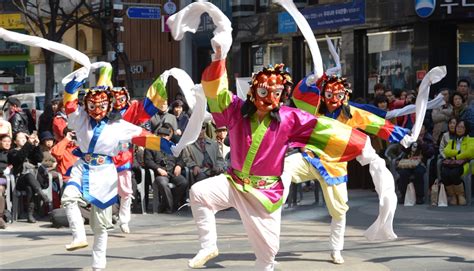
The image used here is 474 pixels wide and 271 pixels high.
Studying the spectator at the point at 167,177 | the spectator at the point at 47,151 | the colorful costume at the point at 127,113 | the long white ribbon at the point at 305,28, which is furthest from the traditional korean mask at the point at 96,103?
the spectator at the point at 47,151

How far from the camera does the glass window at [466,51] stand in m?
21.8

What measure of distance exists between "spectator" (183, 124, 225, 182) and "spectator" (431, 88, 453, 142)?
3.62m

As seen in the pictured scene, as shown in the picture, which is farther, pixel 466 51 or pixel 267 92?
pixel 466 51

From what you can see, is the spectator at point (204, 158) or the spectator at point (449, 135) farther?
the spectator at point (204, 158)

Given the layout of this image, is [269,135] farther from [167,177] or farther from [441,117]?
[441,117]

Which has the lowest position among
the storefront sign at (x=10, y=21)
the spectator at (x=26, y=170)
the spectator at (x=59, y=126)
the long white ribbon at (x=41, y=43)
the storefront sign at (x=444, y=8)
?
the spectator at (x=26, y=170)

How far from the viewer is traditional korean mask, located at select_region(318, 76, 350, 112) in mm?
10547

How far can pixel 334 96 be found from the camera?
34.6 feet

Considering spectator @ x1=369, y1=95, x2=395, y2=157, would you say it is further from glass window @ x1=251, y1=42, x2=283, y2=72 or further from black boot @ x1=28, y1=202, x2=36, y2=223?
glass window @ x1=251, y1=42, x2=283, y2=72

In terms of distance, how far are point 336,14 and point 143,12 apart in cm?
495

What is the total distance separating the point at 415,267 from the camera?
9.76m

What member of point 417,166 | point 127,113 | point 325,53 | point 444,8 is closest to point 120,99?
point 127,113

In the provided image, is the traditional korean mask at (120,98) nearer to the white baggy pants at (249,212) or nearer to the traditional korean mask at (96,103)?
the traditional korean mask at (96,103)

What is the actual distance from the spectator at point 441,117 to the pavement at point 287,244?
5.60 feet
